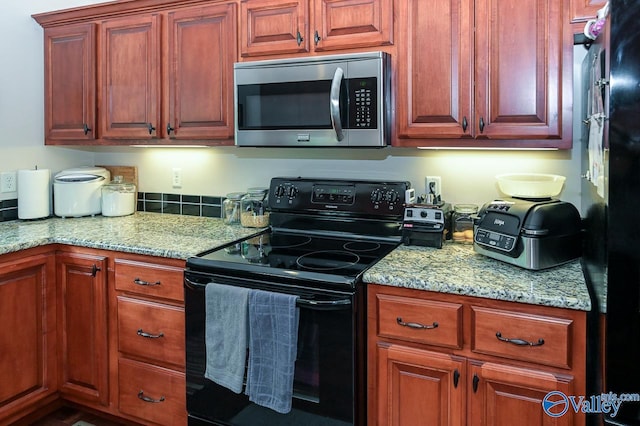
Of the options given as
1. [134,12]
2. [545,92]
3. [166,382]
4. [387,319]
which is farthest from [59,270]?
[545,92]

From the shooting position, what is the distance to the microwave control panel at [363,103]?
2.02m

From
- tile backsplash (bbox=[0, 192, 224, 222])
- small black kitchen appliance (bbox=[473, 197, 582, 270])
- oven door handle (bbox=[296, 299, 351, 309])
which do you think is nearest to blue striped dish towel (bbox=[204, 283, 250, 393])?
oven door handle (bbox=[296, 299, 351, 309])

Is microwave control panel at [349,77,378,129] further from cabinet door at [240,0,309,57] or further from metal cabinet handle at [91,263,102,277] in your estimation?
metal cabinet handle at [91,263,102,277]

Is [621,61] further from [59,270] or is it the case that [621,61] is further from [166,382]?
[59,270]

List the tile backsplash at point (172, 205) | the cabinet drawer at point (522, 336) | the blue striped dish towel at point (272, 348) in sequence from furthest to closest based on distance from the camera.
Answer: the tile backsplash at point (172, 205) < the blue striped dish towel at point (272, 348) < the cabinet drawer at point (522, 336)

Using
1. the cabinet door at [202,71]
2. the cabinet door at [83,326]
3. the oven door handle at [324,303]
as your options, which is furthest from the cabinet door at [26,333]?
the oven door handle at [324,303]

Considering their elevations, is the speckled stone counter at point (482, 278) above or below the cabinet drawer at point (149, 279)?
above

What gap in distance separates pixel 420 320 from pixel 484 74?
966mm

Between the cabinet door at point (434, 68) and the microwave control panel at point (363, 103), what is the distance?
112 millimetres

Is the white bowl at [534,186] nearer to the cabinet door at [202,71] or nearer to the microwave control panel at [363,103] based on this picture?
the microwave control panel at [363,103]

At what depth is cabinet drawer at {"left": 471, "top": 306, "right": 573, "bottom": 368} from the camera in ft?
4.82

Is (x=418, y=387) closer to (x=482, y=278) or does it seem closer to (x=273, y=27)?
(x=482, y=278)

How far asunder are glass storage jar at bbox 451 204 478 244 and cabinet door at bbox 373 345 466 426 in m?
0.63

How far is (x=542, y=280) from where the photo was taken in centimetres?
161
